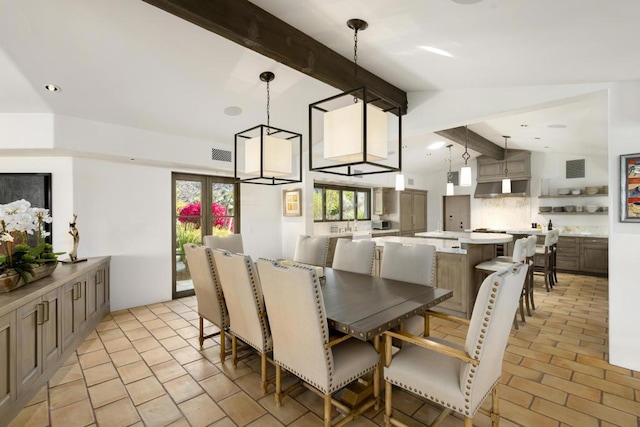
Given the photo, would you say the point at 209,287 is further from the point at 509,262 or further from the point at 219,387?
the point at 509,262

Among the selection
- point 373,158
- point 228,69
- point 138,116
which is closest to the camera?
point 373,158

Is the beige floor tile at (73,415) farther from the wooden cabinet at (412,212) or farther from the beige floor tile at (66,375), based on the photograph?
the wooden cabinet at (412,212)

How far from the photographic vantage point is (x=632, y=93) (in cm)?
261

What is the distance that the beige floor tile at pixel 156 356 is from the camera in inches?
112

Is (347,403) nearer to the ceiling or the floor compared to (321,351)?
nearer to the floor

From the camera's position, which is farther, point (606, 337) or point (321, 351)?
point (606, 337)

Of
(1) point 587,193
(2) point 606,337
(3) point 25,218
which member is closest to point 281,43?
(3) point 25,218

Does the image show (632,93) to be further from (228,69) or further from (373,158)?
(228,69)

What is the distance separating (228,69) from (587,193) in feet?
25.1

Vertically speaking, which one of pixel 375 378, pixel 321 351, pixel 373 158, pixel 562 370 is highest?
pixel 373 158

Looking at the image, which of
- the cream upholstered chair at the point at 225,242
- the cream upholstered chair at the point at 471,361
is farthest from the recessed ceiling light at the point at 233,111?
the cream upholstered chair at the point at 471,361

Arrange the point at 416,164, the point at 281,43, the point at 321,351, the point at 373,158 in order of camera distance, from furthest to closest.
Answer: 1. the point at 416,164
2. the point at 281,43
3. the point at 373,158
4. the point at 321,351

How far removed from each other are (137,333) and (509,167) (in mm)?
8325

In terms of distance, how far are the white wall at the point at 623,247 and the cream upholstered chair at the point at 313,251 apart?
2680 millimetres
